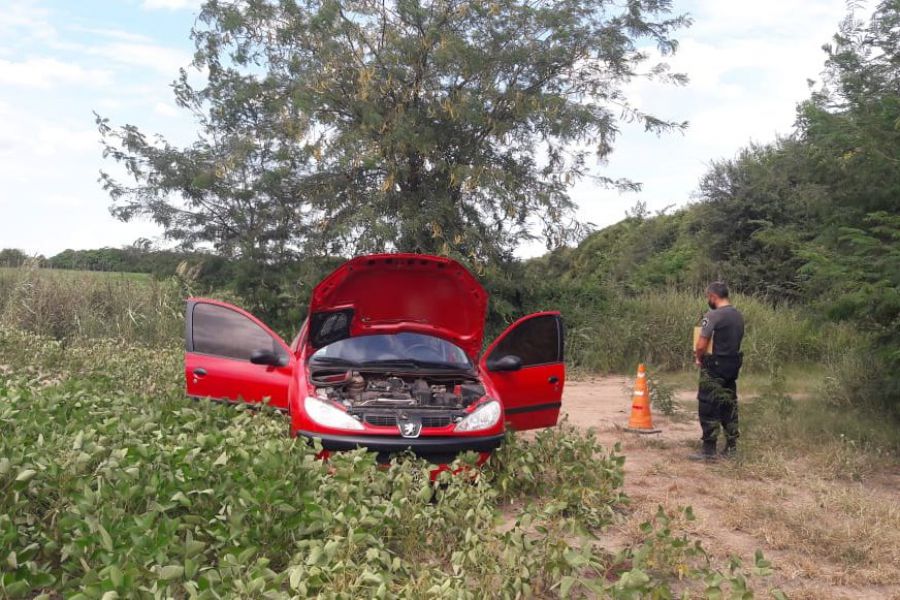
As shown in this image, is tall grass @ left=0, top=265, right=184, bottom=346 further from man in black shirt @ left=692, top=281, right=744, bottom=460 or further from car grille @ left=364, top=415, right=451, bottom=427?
man in black shirt @ left=692, top=281, right=744, bottom=460

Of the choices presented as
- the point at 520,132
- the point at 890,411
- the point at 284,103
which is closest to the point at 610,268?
the point at 520,132

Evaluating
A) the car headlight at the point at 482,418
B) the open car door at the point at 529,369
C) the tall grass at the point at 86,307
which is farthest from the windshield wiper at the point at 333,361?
the tall grass at the point at 86,307

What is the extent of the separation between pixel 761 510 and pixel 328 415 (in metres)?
3.27

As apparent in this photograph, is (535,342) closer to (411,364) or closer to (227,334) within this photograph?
(411,364)

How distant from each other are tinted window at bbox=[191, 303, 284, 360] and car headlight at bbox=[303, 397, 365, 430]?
3.66ft

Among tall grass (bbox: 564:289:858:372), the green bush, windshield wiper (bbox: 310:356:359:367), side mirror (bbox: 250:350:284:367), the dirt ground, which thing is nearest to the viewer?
the green bush

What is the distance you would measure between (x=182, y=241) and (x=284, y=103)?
4.63 m

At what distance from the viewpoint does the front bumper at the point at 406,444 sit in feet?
17.7

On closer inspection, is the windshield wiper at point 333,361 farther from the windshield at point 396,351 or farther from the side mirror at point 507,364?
the side mirror at point 507,364

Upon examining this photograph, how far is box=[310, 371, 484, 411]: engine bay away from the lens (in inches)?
232

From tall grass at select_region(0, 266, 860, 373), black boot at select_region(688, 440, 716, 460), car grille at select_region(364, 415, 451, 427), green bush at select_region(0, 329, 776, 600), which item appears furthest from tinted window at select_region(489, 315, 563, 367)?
tall grass at select_region(0, 266, 860, 373)

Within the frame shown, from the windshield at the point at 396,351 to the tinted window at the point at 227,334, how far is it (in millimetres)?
487

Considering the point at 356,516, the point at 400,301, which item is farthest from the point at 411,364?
the point at 356,516

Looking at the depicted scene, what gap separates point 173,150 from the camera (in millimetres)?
19375
